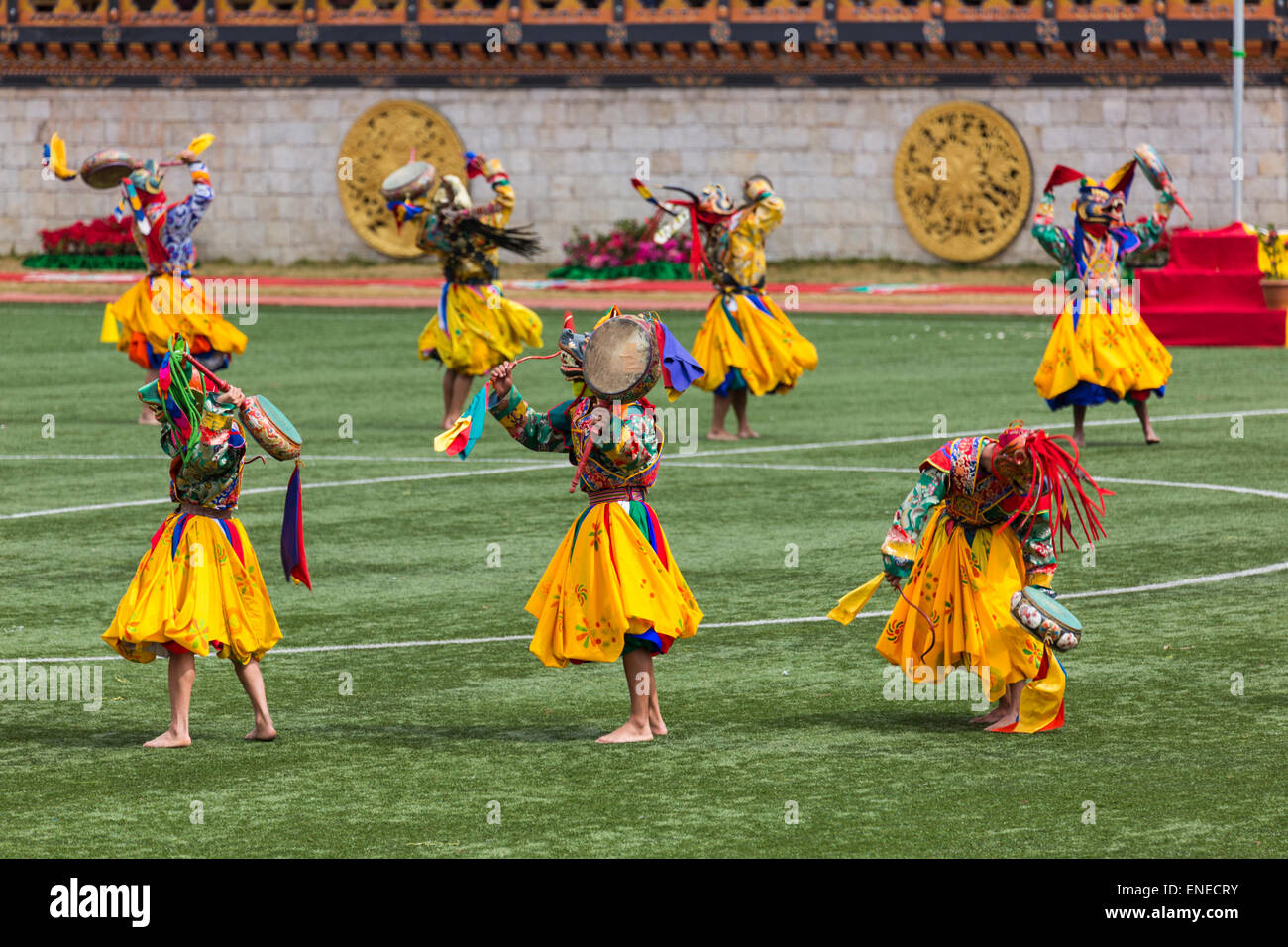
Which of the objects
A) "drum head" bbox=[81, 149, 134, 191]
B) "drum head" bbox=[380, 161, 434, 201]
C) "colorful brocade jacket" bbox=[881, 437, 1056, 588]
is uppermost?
"drum head" bbox=[81, 149, 134, 191]

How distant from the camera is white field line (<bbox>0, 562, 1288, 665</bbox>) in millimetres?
10609

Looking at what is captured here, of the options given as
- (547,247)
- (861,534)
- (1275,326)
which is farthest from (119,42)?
(861,534)

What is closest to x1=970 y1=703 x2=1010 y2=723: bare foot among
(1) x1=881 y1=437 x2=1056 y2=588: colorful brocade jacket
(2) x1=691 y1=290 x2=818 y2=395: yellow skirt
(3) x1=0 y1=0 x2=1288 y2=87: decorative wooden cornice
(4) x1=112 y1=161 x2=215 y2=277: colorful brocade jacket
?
(1) x1=881 y1=437 x2=1056 y2=588: colorful brocade jacket

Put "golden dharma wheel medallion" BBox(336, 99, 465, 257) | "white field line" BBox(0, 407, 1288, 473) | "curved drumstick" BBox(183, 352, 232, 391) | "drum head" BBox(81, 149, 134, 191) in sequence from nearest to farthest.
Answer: "curved drumstick" BBox(183, 352, 232, 391), "white field line" BBox(0, 407, 1288, 473), "drum head" BBox(81, 149, 134, 191), "golden dharma wheel medallion" BBox(336, 99, 465, 257)

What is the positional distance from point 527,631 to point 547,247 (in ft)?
104

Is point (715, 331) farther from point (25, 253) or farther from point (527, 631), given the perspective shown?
point (25, 253)

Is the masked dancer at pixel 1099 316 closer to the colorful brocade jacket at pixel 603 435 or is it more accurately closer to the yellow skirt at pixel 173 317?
the yellow skirt at pixel 173 317

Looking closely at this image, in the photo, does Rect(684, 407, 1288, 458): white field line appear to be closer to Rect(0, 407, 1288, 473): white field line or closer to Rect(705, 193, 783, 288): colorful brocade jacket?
Rect(0, 407, 1288, 473): white field line

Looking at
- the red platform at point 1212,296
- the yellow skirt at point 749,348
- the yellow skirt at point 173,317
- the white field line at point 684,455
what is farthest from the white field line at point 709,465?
the red platform at point 1212,296

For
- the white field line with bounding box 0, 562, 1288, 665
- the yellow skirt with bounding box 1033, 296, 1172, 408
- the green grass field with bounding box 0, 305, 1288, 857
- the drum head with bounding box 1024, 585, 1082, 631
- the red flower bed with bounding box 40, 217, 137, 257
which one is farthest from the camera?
the red flower bed with bounding box 40, 217, 137, 257

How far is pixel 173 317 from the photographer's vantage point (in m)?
19.8

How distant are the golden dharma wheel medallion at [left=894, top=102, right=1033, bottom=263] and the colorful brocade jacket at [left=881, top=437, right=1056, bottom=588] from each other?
31.7 meters

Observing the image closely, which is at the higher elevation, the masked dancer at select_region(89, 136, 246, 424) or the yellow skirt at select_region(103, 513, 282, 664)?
the masked dancer at select_region(89, 136, 246, 424)

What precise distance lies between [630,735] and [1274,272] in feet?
66.5
